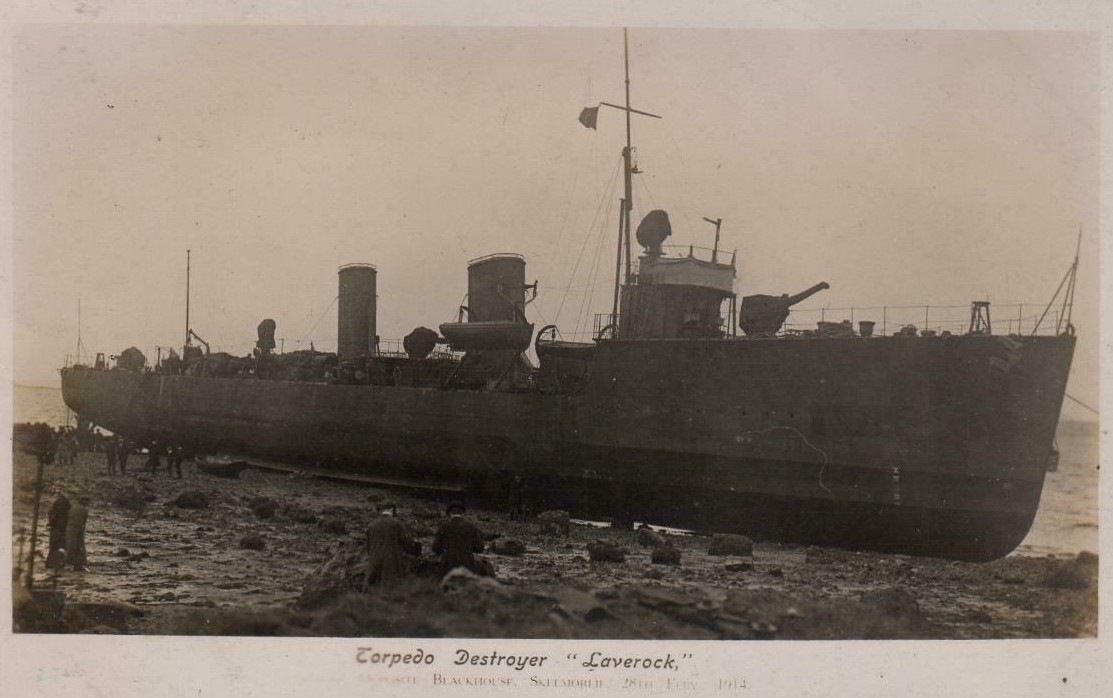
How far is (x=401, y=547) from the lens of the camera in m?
8.77

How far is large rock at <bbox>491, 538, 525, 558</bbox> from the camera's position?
11859mm

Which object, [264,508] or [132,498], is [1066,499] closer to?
[264,508]

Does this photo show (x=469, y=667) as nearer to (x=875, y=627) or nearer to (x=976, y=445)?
(x=875, y=627)

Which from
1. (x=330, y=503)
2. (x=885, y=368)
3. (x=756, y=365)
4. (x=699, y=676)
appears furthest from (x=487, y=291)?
(x=699, y=676)

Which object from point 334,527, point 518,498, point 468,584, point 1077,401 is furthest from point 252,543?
point 1077,401

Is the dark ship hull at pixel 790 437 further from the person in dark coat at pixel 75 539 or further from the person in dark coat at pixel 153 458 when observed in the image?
the person in dark coat at pixel 75 539

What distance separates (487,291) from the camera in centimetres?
1961

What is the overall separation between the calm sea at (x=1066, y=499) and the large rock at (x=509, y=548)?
6681mm

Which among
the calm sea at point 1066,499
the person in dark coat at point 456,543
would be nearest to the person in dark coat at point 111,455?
the calm sea at point 1066,499

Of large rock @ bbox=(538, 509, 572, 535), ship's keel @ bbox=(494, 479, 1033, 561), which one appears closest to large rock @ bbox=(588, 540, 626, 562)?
large rock @ bbox=(538, 509, 572, 535)

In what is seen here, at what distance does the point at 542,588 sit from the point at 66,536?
21.7 ft

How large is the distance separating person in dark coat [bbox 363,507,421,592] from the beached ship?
6744 mm

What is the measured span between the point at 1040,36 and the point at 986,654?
767 centimetres

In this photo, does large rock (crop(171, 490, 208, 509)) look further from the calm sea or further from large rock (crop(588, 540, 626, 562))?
large rock (crop(588, 540, 626, 562))
